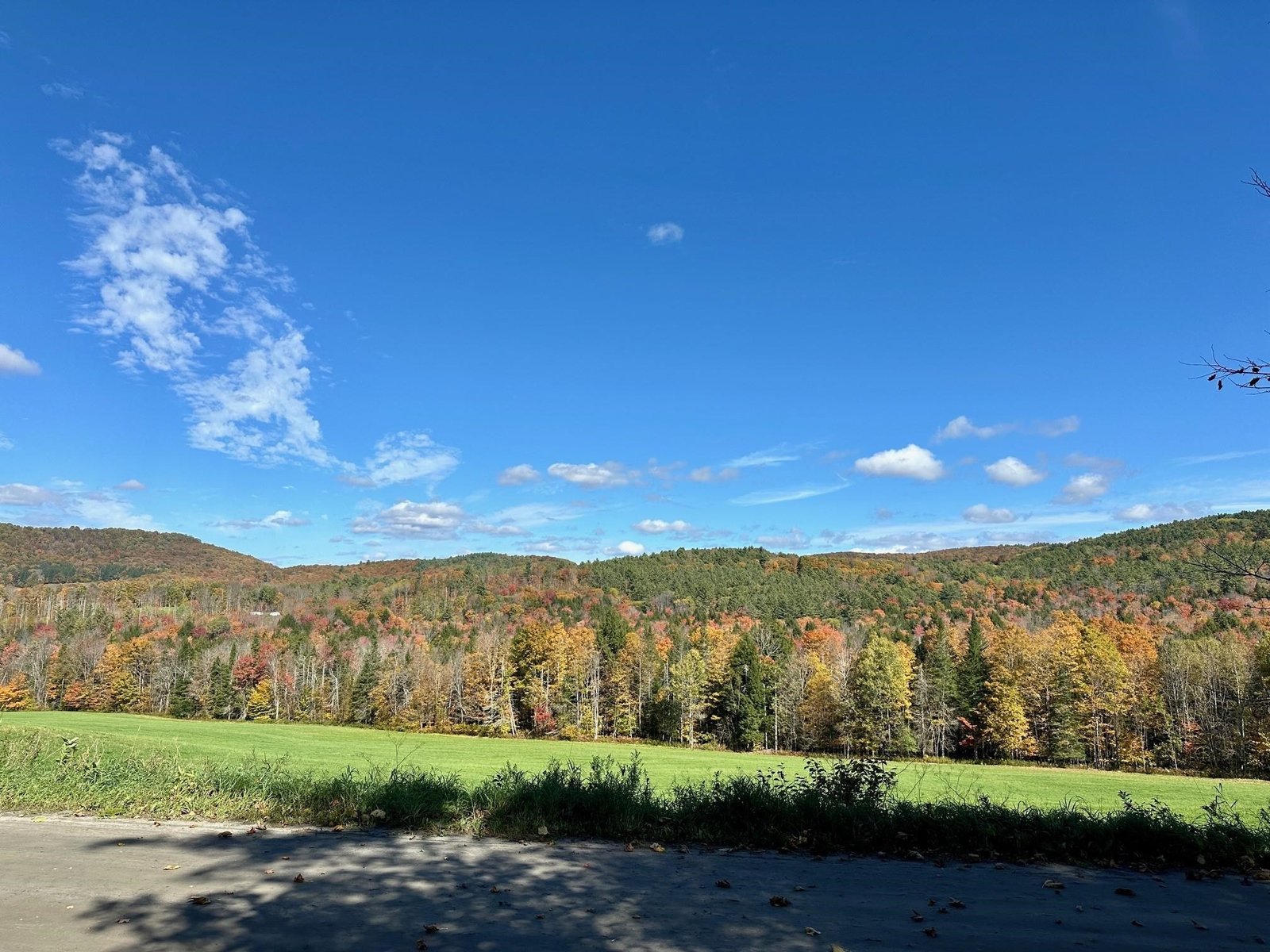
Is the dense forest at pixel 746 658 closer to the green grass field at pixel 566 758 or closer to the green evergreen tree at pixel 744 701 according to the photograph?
the green evergreen tree at pixel 744 701

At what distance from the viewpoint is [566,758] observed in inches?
1596

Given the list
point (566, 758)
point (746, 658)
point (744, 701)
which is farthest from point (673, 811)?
point (746, 658)

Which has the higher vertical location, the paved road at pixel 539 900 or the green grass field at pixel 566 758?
the paved road at pixel 539 900

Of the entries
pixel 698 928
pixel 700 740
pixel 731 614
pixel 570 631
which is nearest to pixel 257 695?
pixel 570 631

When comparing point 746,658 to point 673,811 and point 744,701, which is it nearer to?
point 744,701

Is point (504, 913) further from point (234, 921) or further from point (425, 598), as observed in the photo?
point (425, 598)

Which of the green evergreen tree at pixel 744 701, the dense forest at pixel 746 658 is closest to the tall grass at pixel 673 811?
the dense forest at pixel 746 658

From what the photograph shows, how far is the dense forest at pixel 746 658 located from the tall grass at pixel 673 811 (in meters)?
3.55

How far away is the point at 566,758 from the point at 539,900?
121ft

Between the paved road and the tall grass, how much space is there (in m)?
0.72

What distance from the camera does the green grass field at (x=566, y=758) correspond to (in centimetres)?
2870

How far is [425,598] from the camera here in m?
144

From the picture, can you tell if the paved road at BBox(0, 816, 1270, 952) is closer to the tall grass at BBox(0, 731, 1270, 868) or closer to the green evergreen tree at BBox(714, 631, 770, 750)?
the tall grass at BBox(0, 731, 1270, 868)

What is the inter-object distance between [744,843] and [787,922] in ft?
9.66
